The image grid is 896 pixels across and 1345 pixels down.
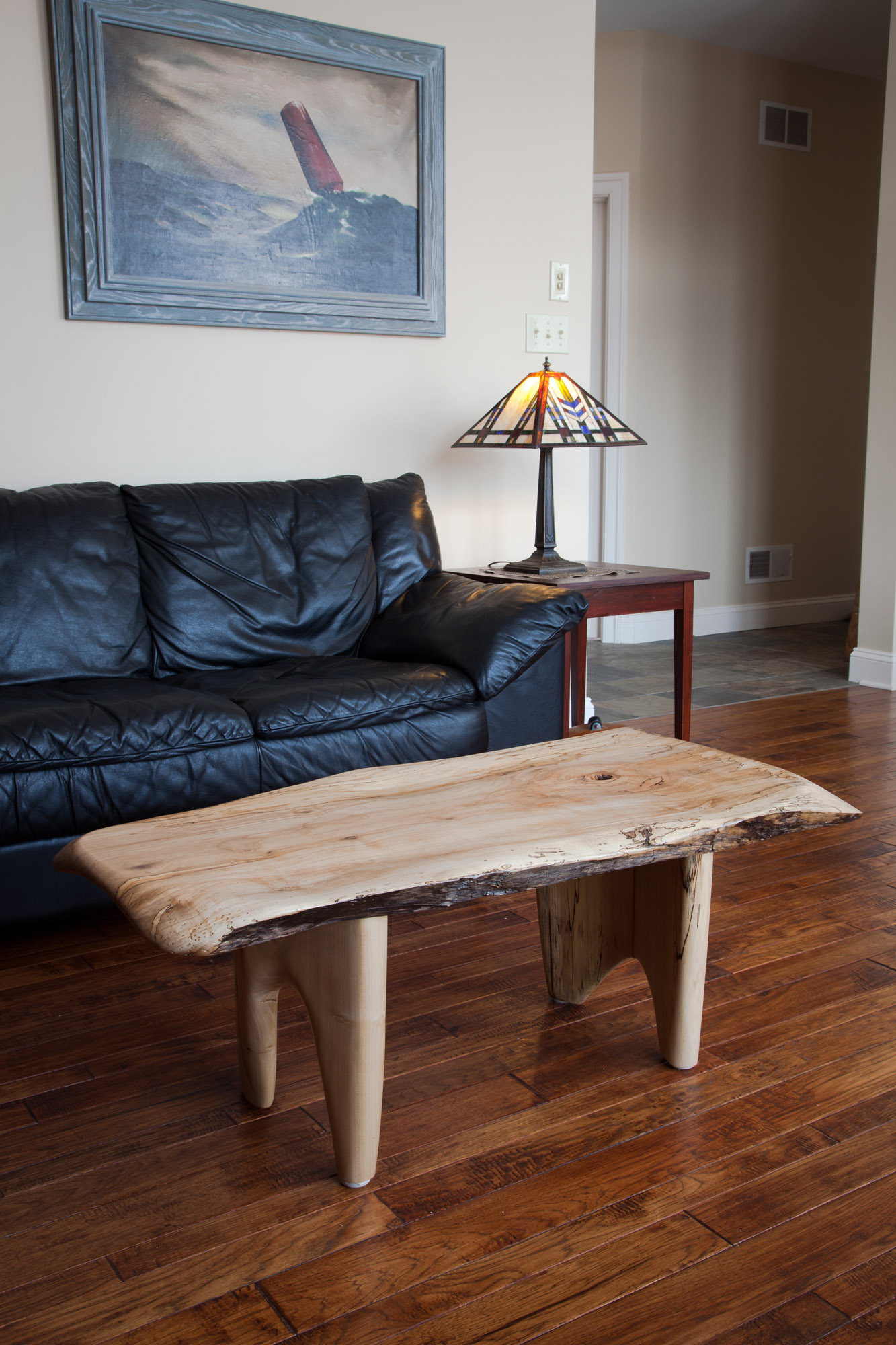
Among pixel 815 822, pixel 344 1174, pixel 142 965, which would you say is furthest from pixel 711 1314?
pixel 142 965

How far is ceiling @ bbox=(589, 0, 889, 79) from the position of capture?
16.4ft

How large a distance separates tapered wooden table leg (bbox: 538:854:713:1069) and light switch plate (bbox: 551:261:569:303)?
8.27 feet

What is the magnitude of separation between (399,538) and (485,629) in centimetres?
59

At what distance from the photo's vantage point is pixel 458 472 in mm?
3719

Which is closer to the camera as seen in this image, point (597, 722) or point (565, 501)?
point (597, 722)

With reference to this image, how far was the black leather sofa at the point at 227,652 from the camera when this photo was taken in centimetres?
223

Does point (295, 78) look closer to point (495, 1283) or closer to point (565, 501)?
point (565, 501)

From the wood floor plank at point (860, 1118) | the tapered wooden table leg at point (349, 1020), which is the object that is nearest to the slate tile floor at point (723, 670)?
the wood floor plank at point (860, 1118)

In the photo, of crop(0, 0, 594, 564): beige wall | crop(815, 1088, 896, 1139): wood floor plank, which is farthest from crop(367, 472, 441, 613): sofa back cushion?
crop(815, 1088, 896, 1139): wood floor plank

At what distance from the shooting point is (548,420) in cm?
322

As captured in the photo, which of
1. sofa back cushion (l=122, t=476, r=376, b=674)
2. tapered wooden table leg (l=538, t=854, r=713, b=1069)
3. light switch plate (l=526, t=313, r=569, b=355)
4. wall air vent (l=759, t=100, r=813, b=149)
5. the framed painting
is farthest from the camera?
wall air vent (l=759, t=100, r=813, b=149)

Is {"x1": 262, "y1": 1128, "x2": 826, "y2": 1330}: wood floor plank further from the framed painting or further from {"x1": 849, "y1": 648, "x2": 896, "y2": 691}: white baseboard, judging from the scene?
{"x1": 849, "y1": 648, "x2": 896, "y2": 691}: white baseboard

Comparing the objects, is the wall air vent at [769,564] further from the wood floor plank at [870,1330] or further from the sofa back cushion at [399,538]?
the wood floor plank at [870,1330]

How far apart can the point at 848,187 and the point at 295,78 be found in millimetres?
4031
